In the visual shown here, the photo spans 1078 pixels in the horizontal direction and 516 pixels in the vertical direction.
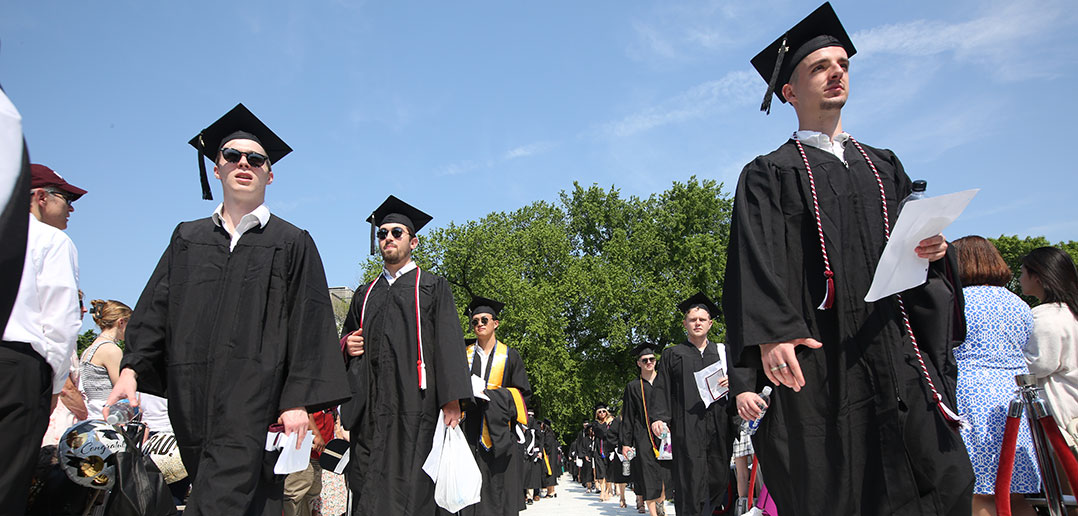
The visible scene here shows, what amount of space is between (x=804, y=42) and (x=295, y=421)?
9.54 ft

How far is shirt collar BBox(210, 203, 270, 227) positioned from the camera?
3893 millimetres

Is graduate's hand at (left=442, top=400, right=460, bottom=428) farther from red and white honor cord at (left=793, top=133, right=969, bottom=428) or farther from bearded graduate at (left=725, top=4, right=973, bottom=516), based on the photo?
red and white honor cord at (left=793, top=133, right=969, bottom=428)

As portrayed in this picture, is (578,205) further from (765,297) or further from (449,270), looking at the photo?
(765,297)

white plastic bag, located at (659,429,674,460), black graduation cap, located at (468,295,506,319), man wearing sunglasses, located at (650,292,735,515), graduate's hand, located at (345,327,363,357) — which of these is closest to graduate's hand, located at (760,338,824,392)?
graduate's hand, located at (345,327,363,357)

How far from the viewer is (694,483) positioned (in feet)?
28.5

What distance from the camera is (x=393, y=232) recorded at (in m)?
6.55

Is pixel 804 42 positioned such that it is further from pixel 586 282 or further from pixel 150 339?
pixel 586 282

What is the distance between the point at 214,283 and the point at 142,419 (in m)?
3.80

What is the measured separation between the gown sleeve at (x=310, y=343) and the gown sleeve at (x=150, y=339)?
0.63 metres

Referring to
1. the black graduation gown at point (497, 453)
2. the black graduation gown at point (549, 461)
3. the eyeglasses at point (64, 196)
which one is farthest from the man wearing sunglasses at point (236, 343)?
the black graduation gown at point (549, 461)

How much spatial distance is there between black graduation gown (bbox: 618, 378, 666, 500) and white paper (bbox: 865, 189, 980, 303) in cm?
885

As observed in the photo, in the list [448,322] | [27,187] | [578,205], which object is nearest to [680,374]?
[448,322]

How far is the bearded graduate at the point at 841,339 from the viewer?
8.06ft

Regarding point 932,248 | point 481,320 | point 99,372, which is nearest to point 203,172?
point 99,372
